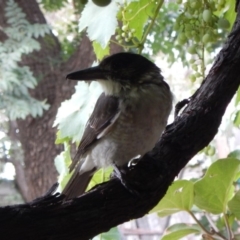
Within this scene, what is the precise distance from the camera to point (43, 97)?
7.11 ft

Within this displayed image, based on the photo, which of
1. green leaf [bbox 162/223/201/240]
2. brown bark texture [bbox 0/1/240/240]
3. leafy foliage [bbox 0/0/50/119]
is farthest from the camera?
leafy foliage [bbox 0/0/50/119]

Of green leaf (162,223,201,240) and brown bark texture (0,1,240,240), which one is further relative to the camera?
green leaf (162,223,201,240)

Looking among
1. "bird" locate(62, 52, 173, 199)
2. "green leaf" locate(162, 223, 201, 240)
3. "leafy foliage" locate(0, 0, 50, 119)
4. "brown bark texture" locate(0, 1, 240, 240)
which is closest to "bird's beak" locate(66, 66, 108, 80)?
"bird" locate(62, 52, 173, 199)

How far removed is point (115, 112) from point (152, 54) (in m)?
1.43

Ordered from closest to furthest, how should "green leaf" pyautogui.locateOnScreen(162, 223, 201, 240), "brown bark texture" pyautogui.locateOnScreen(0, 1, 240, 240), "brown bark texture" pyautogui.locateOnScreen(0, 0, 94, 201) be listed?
1. "brown bark texture" pyautogui.locateOnScreen(0, 1, 240, 240)
2. "green leaf" pyautogui.locateOnScreen(162, 223, 201, 240)
3. "brown bark texture" pyautogui.locateOnScreen(0, 0, 94, 201)

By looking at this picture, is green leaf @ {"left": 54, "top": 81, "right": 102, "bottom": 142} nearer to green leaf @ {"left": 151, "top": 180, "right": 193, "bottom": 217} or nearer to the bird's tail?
the bird's tail

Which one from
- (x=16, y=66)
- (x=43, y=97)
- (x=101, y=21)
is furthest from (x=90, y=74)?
(x=43, y=97)

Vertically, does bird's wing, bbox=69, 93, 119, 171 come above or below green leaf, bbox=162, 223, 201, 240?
above

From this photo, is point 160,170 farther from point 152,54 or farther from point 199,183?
point 152,54

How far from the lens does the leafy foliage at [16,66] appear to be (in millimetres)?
1856

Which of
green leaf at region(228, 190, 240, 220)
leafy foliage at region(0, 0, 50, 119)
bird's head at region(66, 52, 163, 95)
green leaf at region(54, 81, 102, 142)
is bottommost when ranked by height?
green leaf at region(228, 190, 240, 220)

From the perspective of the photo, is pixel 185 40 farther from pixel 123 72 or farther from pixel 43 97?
pixel 43 97

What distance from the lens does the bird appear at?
765mm

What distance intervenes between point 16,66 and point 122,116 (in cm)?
121
